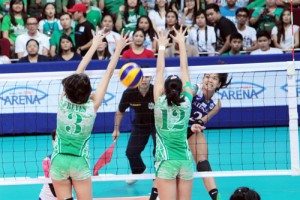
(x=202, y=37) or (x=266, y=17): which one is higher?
(x=266, y=17)

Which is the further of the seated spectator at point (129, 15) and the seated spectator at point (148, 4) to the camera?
the seated spectator at point (148, 4)

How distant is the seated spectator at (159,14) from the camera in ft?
47.9

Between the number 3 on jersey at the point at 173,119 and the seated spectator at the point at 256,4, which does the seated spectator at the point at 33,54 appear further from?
the number 3 on jersey at the point at 173,119

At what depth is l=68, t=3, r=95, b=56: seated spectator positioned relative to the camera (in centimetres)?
1425

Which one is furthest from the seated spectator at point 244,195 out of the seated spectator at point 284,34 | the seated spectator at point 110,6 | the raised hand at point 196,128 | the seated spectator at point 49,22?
the seated spectator at point 110,6

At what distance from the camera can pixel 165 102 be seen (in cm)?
742

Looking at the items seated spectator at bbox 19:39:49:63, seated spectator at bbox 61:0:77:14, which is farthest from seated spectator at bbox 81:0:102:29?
seated spectator at bbox 19:39:49:63

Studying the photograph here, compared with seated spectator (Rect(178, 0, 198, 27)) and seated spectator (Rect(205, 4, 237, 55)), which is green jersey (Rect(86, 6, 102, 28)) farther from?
seated spectator (Rect(205, 4, 237, 55))

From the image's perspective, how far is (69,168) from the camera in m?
7.20

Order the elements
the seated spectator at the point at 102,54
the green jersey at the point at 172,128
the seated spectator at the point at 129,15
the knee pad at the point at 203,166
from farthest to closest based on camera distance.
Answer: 1. the seated spectator at the point at 129,15
2. the seated spectator at the point at 102,54
3. the knee pad at the point at 203,166
4. the green jersey at the point at 172,128

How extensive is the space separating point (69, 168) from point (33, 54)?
21.2 feet

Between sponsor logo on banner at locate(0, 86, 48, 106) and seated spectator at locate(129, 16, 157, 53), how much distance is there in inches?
87.0

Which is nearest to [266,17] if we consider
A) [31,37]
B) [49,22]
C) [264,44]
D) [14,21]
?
[264,44]

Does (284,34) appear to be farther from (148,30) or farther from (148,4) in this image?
(148,4)
